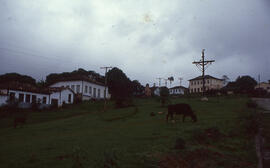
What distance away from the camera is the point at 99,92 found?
75.5 m

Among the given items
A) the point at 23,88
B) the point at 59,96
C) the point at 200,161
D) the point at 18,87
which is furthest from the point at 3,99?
the point at 200,161

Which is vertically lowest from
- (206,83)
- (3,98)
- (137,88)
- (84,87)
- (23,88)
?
(3,98)

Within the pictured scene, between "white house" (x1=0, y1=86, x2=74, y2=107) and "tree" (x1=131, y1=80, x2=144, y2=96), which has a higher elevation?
"tree" (x1=131, y1=80, x2=144, y2=96)

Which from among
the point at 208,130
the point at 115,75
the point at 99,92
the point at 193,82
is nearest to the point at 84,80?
the point at 99,92

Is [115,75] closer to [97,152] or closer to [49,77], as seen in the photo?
[49,77]

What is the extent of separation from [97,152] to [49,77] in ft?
293

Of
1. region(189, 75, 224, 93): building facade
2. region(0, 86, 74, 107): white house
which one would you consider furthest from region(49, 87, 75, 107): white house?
region(189, 75, 224, 93): building facade

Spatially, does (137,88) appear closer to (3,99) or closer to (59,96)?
(59,96)

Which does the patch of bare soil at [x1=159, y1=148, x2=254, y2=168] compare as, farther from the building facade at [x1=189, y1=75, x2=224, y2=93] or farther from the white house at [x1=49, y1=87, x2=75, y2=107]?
the building facade at [x1=189, y1=75, x2=224, y2=93]

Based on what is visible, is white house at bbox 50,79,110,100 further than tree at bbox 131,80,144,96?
No

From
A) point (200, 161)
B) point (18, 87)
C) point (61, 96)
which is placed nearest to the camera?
point (200, 161)

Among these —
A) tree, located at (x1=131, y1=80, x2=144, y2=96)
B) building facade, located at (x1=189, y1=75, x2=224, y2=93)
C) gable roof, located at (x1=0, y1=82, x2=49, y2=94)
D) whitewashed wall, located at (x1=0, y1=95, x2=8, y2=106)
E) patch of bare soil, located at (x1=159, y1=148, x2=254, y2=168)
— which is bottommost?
patch of bare soil, located at (x1=159, y1=148, x2=254, y2=168)

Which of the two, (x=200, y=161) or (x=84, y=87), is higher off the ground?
(x=84, y=87)

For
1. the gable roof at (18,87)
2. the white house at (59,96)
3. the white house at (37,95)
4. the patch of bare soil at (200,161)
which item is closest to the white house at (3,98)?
the white house at (37,95)
